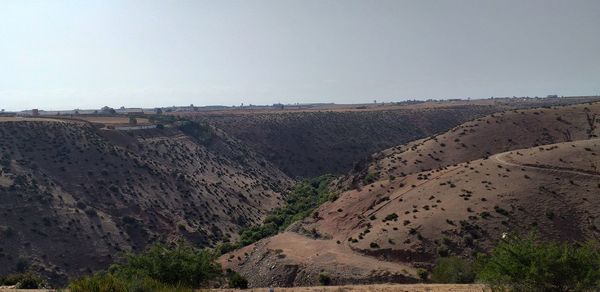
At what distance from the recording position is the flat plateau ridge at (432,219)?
3941 cm

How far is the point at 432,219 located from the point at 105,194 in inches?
1656

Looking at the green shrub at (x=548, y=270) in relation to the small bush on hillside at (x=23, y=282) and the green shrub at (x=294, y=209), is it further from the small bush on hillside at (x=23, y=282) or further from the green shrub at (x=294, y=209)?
the green shrub at (x=294, y=209)

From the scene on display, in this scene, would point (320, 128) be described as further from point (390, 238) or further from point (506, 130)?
point (390, 238)

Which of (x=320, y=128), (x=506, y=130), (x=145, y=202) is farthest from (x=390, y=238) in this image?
(x=320, y=128)

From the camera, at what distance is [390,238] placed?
141ft

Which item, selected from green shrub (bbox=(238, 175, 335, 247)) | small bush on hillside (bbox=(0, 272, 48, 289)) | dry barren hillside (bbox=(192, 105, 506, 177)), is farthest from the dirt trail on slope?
dry barren hillside (bbox=(192, 105, 506, 177))

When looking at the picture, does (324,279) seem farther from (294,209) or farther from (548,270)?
(294,209)

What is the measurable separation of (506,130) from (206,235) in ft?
178

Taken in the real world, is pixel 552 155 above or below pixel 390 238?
above

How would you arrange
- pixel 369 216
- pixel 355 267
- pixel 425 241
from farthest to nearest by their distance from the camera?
pixel 369 216 → pixel 425 241 → pixel 355 267

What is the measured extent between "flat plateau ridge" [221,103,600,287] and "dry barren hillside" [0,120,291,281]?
51.1 ft

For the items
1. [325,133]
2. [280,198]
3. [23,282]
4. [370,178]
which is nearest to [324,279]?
[23,282]

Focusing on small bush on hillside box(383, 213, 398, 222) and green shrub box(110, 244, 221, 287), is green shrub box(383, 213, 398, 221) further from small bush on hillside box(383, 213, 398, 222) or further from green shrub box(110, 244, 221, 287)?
green shrub box(110, 244, 221, 287)

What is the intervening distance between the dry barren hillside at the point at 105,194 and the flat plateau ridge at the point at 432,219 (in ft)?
51.1
